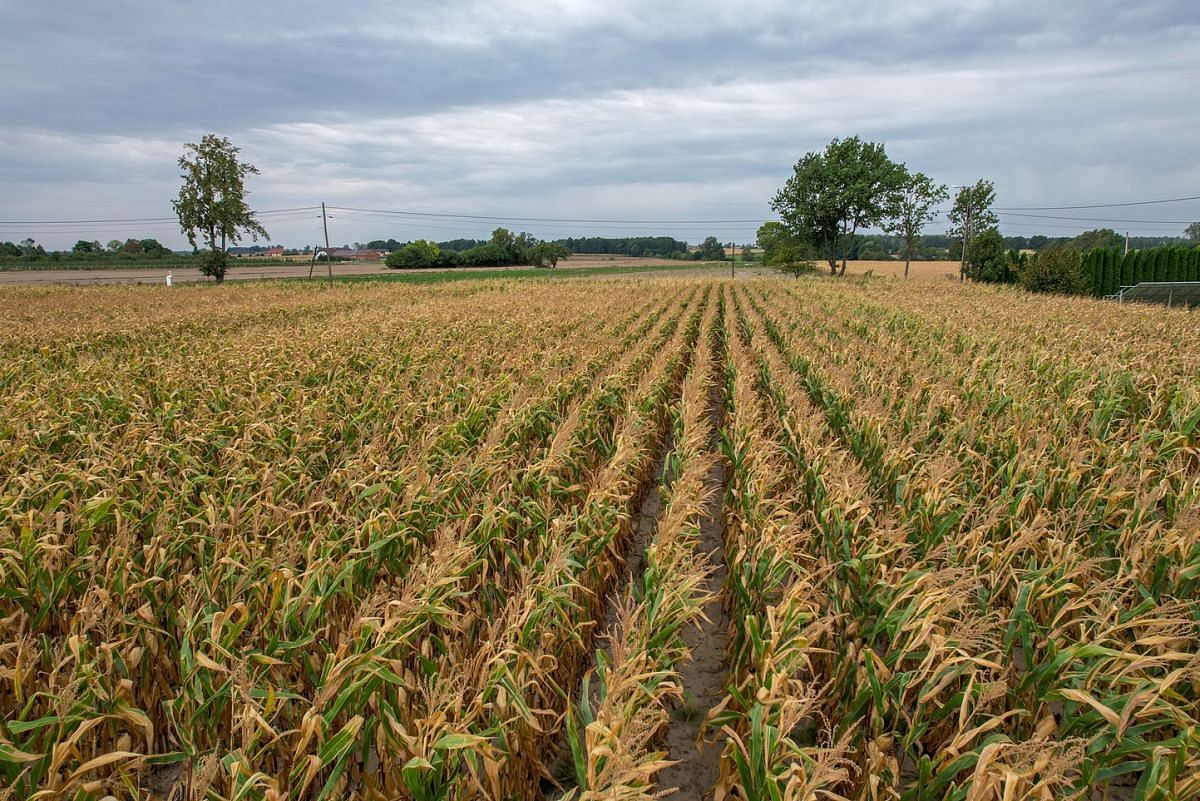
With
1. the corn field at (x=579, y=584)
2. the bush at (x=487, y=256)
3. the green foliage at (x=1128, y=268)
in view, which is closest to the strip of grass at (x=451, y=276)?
the bush at (x=487, y=256)

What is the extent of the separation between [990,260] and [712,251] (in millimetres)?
89357

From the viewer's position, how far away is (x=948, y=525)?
4.11 metres

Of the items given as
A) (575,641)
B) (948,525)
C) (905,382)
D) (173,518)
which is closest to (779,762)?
(575,641)

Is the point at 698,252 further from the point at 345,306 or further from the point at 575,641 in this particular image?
the point at 575,641

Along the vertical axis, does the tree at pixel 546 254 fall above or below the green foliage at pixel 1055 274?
above

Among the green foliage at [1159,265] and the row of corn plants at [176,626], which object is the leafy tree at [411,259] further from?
the row of corn plants at [176,626]

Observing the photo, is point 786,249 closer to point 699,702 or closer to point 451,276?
point 451,276

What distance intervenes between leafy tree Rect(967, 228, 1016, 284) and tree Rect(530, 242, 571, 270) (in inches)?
2206

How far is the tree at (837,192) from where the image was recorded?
200 feet

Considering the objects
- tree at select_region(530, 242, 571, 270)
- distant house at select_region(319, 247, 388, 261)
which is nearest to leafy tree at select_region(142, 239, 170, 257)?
distant house at select_region(319, 247, 388, 261)

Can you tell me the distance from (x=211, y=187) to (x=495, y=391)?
63.6 metres

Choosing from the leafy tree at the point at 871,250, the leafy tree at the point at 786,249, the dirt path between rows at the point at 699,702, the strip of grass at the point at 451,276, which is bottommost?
the dirt path between rows at the point at 699,702

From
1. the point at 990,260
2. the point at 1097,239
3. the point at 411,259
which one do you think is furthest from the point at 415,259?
the point at 1097,239

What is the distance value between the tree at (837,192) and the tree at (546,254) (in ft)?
126
